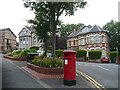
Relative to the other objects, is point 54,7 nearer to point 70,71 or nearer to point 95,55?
point 70,71

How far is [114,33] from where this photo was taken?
3147 inches

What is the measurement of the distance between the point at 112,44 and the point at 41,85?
66.5m

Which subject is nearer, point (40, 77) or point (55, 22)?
point (40, 77)

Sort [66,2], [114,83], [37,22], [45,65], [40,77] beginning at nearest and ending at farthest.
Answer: [114,83] < [40,77] < [45,65] < [66,2] < [37,22]

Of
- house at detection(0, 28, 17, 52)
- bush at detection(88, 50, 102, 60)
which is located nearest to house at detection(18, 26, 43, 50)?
house at detection(0, 28, 17, 52)

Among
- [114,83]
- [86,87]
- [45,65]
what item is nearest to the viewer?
[86,87]

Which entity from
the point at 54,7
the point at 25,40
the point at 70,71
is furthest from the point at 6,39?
the point at 70,71

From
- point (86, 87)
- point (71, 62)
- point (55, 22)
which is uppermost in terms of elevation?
point (55, 22)

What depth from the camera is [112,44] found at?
7656cm

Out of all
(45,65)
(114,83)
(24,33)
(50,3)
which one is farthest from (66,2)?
(24,33)

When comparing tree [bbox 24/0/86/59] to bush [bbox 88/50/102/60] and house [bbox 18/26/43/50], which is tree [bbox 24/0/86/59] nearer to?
bush [bbox 88/50/102/60]

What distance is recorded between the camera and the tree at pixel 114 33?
76375mm

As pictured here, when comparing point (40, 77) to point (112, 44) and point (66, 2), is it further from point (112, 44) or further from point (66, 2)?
point (112, 44)

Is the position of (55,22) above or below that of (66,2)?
below
